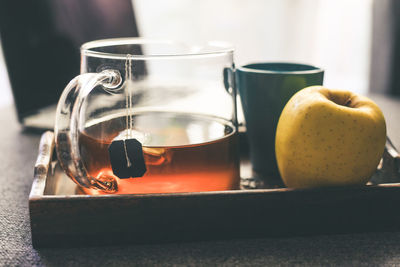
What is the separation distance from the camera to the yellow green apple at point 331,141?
45cm

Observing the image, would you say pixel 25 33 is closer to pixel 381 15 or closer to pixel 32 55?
pixel 32 55

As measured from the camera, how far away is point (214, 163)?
47cm

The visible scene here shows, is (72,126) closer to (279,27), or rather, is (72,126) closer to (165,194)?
(165,194)

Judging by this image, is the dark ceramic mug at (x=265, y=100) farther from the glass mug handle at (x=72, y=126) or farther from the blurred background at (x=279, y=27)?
the blurred background at (x=279, y=27)

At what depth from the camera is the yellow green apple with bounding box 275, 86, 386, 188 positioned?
0.45m

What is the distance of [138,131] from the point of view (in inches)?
18.9

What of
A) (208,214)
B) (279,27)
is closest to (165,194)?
(208,214)

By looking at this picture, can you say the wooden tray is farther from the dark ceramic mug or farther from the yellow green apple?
the dark ceramic mug

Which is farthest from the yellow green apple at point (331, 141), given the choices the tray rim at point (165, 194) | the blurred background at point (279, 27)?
the blurred background at point (279, 27)

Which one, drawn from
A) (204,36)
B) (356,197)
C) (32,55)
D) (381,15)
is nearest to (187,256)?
(356,197)

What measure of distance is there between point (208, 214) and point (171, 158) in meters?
0.08

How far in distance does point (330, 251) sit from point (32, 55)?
684 mm

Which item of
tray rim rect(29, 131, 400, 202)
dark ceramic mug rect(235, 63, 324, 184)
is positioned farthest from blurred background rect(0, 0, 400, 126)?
tray rim rect(29, 131, 400, 202)

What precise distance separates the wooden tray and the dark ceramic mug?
17 cm
